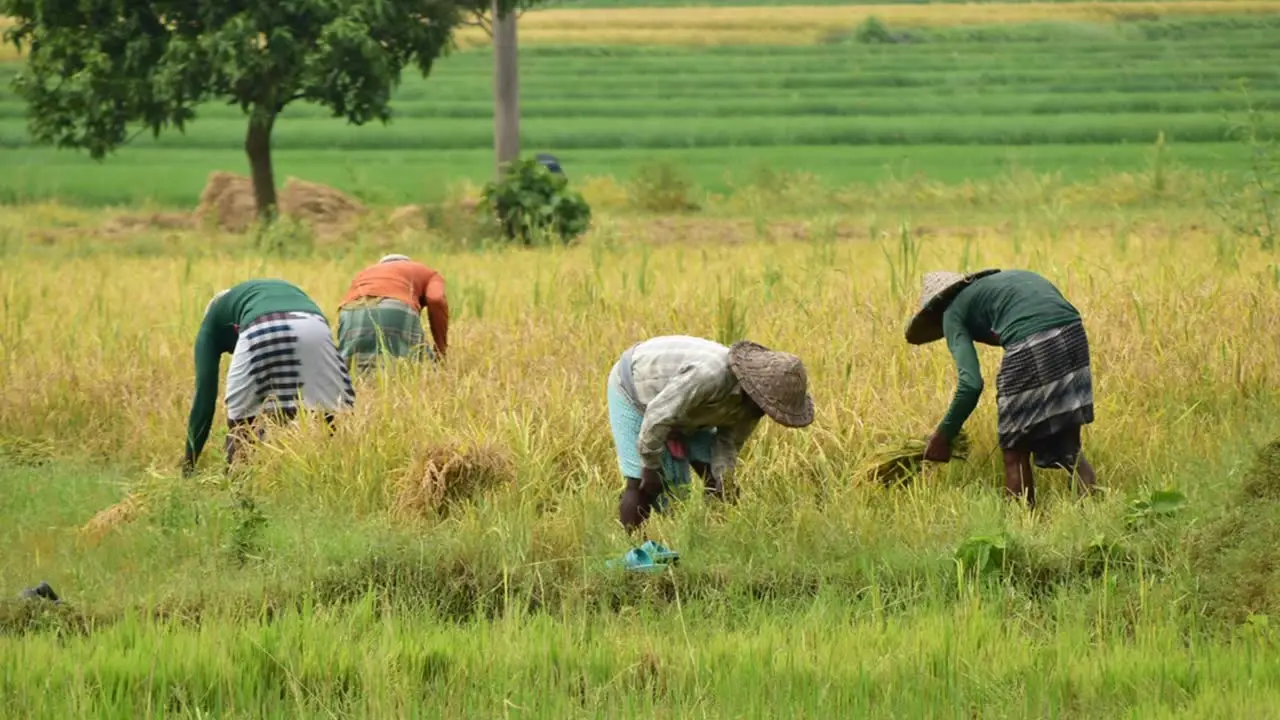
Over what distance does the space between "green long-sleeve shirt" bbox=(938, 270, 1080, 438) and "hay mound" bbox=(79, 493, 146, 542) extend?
345 cm

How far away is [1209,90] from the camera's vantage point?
3547 cm

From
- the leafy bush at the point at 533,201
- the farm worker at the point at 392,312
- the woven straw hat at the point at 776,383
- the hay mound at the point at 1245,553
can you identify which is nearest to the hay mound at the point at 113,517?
the farm worker at the point at 392,312

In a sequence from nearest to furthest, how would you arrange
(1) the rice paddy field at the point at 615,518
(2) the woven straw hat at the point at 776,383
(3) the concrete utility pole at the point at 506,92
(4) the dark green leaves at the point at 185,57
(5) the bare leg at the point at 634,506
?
(1) the rice paddy field at the point at 615,518, (2) the woven straw hat at the point at 776,383, (5) the bare leg at the point at 634,506, (4) the dark green leaves at the point at 185,57, (3) the concrete utility pole at the point at 506,92

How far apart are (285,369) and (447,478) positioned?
126 cm

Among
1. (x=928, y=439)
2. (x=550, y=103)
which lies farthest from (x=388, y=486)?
(x=550, y=103)

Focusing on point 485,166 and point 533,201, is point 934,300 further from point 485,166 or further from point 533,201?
point 485,166

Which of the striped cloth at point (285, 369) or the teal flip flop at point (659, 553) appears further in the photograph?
the striped cloth at point (285, 369)

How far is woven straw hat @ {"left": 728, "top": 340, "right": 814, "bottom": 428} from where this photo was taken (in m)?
7.02

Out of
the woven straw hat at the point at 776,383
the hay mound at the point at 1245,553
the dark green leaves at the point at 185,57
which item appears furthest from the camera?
the dark green leaves at the point at 185,57

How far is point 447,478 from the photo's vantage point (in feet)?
25.8

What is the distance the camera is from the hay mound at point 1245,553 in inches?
244

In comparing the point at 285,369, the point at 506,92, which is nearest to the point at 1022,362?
the point at 285,369

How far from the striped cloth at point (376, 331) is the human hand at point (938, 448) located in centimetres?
297

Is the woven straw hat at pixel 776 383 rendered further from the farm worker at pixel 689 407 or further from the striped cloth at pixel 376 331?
the striped cloth at pixel 376 331
